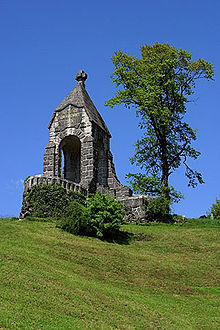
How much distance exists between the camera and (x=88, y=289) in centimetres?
1398

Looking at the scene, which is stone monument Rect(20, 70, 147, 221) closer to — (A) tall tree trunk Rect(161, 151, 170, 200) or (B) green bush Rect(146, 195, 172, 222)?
(B) green bush Rect(146, 195, 172, 222)

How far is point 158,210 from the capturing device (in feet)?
98.6

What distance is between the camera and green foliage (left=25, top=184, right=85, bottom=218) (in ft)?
88.9

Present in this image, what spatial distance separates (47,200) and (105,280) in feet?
39.4

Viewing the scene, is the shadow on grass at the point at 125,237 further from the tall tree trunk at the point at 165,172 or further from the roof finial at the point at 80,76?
the roof finial at the point at 80,76

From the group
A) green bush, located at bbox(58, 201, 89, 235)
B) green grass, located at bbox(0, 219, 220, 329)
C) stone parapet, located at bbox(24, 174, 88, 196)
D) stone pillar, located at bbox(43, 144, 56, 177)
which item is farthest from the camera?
stone pillar, located at bbox(43, 144, 56, 177)

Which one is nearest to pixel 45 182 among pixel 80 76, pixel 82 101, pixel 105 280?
pixel 82 101

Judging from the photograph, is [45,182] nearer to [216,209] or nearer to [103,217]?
[103,217]

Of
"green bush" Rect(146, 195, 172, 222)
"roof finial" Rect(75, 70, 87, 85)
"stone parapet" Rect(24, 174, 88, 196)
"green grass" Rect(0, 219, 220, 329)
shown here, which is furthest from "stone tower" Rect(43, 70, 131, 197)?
"green grass" Rect(0, 219, 220, 329)

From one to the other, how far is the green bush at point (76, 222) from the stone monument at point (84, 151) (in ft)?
21.5

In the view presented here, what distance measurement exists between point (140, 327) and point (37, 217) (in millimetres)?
15450

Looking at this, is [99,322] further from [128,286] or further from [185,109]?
[185,109]

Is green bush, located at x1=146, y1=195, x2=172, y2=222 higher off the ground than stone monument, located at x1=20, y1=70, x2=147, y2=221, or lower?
lower

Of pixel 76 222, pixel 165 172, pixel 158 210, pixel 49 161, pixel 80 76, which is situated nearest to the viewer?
pixel 76 222
